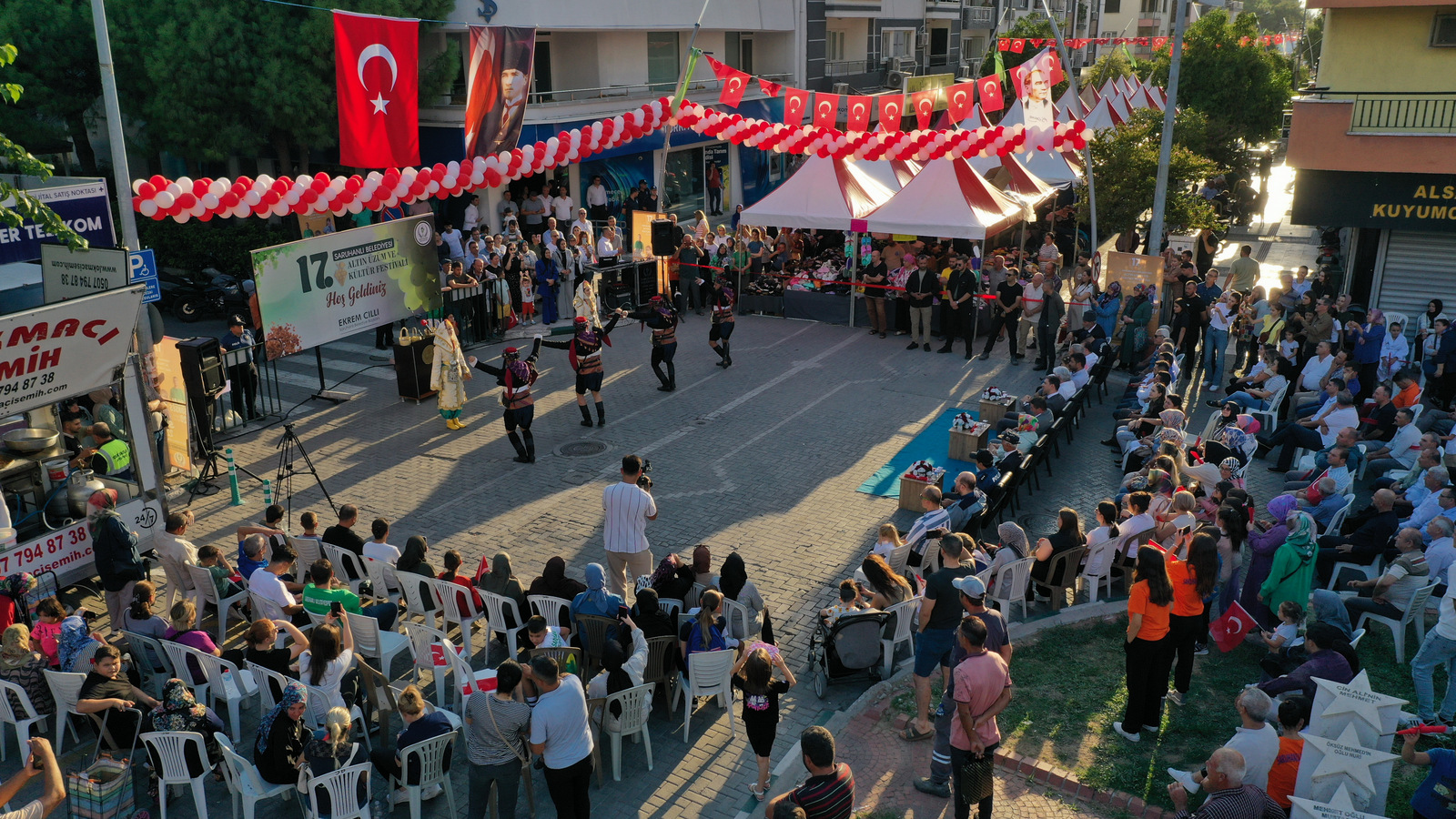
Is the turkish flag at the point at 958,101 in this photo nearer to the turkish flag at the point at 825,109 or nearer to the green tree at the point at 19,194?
the turkish flag at the point at 825,109

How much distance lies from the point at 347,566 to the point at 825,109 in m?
12.9

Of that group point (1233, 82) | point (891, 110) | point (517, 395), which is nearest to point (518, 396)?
point (517, 395)

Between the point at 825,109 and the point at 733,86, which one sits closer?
the point at 825,109

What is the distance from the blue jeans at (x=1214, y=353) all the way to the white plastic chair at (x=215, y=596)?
14.0m

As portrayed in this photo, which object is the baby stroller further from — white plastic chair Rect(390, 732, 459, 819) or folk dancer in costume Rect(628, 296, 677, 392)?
folk dancer in costume Rect(628, 296, 677, 392)

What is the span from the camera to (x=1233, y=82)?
109 ft

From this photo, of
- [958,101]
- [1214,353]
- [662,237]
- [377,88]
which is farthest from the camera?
[662,237]

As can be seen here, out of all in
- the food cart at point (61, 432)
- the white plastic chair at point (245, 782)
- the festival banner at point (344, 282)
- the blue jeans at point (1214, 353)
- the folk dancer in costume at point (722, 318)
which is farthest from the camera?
the folk dancer in costume at point (722, 318)

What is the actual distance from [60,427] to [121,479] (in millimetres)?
1132

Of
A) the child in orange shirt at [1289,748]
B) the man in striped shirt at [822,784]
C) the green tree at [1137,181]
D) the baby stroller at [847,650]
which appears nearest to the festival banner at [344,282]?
the baby stroller at [847,650]

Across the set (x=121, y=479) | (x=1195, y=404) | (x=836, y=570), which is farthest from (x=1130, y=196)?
(x=121, y=479)

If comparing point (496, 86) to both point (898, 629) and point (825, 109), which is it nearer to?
point (825, 109)

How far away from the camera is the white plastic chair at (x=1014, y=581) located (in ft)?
30.8

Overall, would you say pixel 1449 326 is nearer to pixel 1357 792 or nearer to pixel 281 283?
pixel 1357 792
